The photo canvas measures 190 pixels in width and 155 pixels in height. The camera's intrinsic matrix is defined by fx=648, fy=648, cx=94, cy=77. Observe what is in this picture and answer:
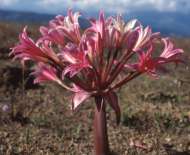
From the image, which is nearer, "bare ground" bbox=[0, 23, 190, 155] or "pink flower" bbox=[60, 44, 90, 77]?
"pink flower" bbox=[60, 44, 90, 77]

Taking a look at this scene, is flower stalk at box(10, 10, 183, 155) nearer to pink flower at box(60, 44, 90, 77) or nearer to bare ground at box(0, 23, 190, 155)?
pink flower at box(60, 44, 90, 77)

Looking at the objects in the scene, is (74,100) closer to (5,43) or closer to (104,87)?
(104,87)

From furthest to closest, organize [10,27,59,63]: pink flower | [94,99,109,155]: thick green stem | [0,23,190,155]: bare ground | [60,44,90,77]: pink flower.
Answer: [0,23,190,155]: bare ground < [94,99,109,155]: thick green stem < [10,27,59,63]: pink flower < [60,44,90,77]: pink flower

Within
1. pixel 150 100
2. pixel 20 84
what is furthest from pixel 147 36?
pixel 20 84

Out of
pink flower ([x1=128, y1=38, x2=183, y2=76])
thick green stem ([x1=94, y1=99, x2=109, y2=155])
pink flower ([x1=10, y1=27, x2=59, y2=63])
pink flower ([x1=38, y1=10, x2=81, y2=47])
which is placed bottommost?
thick green stem ([x1=94, y1=99, x2=109, y2=155])

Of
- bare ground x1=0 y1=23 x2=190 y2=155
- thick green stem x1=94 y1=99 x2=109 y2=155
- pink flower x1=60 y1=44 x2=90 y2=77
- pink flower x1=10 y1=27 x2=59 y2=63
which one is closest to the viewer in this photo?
pink flower x1=60 y1=44 x2=90 y2=77

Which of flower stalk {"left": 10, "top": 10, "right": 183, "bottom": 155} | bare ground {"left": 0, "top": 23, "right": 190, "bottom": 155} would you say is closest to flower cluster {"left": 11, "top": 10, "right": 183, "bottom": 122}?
flower stalk {"left": 10, "top": 10, "right": 183, "bottom": 155}

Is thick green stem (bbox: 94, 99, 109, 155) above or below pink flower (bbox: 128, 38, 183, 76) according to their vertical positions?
below
